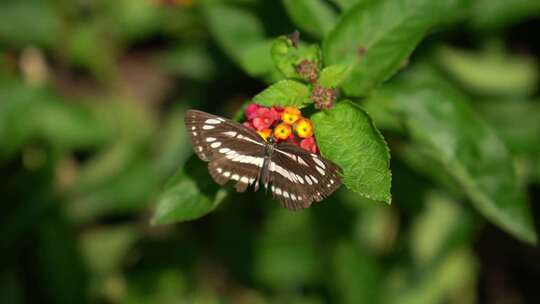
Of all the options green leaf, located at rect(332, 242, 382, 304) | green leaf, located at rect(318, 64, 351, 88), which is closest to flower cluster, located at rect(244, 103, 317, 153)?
green leaf, located at rect(318, 64, 351, 88)

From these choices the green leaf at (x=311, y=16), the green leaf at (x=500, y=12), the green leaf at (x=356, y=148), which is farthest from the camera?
the green leaf at (x=500, y=12)

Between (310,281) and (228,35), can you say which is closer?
(228,35)

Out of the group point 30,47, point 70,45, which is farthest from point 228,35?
point 30,47

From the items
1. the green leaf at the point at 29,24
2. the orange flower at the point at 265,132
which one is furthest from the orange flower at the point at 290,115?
the green leaf at the point at 29,24

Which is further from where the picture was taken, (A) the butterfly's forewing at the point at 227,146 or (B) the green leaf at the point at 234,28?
(B) the green leaf at the point at 234,28

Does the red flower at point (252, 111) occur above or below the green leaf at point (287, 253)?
above

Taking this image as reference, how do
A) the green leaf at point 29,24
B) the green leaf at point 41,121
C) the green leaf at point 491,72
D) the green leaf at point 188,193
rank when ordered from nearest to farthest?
the green leaf at point 188,193, the green leaf at point 491,72, the green leaf at point 41,121, the green leaf at point 29,24

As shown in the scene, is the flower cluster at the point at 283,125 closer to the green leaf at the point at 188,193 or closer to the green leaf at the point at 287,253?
the green leaf at the point at 188,193

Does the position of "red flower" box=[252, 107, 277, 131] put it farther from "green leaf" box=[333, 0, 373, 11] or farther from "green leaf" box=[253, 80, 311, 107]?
"green leaf" box=[333, 0, 373, 11]

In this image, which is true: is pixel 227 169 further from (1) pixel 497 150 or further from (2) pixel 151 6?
(2) pixel 151 6
